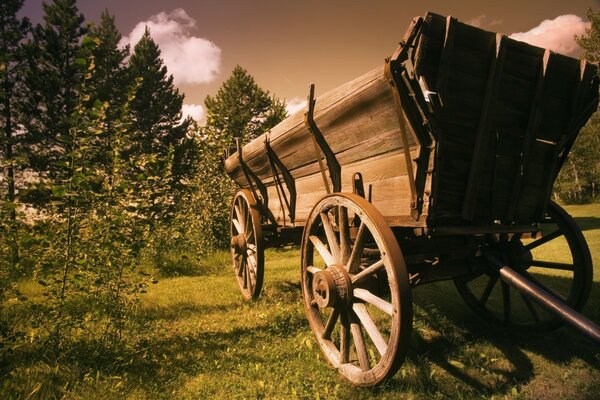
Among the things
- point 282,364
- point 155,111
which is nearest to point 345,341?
point 282,364

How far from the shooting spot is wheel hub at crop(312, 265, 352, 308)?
7.87 feet

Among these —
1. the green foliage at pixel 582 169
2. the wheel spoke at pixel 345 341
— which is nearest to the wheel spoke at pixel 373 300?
the wheel spoke at pixel 345 341

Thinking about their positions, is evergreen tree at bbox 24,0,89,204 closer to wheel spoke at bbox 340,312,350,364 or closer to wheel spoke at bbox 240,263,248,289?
wheel spoke at bbox 240,263,248,289

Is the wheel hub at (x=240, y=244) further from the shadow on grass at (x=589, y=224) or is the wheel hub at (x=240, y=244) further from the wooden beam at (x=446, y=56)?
the shadow on grass at (x=589, y=224)

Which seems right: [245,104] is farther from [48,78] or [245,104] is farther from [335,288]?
[335,288]

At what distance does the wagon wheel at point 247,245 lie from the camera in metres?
4.08

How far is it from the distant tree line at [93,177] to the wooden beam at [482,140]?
2245 millimetres

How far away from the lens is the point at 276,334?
3.37 metres

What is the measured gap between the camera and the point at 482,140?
2131 mm

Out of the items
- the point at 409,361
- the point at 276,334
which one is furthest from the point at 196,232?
the point at 409,361

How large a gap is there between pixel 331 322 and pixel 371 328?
0.49 metres

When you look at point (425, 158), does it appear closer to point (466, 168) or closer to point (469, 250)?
point (466, 168)

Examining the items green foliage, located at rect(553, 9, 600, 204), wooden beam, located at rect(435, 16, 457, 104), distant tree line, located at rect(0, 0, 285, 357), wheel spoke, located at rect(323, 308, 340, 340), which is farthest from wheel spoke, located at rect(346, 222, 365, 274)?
green foliage, located at rect(553, 9, 600, 204)

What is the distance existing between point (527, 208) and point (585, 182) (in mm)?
35476
